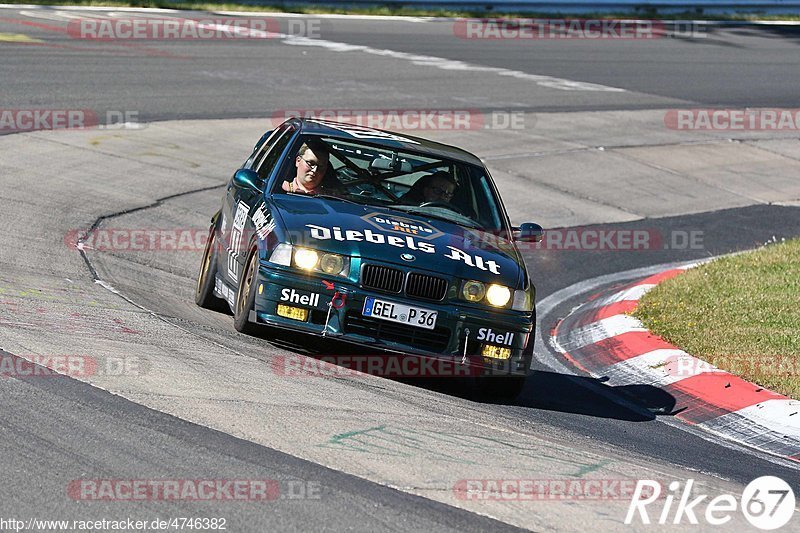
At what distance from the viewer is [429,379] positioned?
792cm

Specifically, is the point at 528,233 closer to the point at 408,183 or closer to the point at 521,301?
the point at 408,183

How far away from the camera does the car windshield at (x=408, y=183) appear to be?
8.38m

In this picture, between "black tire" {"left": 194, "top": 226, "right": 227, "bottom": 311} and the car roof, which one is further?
"black tire" {"left": 194, "top": 226, "right": 227, "bottom": 311}

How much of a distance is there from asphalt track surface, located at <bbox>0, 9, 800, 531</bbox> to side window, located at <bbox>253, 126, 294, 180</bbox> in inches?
42.8

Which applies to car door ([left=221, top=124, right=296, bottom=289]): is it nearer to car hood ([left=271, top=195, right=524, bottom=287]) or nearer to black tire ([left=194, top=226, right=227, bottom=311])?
black tire ([left=194, top=226, right=227, bottom=311])

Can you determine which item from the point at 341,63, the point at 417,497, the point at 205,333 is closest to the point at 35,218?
the point at 205,333

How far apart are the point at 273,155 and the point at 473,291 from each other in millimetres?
2215

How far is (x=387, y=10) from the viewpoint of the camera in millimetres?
29312

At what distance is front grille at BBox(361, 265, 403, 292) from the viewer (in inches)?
287

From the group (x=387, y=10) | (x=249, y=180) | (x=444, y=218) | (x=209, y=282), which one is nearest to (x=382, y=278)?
(x=444, y=218)

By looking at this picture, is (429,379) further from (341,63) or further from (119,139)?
(341,63)

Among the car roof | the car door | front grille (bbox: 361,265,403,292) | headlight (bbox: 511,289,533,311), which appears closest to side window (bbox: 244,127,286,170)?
the car door

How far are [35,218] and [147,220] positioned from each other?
122cm

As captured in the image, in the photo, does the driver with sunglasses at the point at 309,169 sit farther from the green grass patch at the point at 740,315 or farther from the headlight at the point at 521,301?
the green grass patch at the point at 740,315
